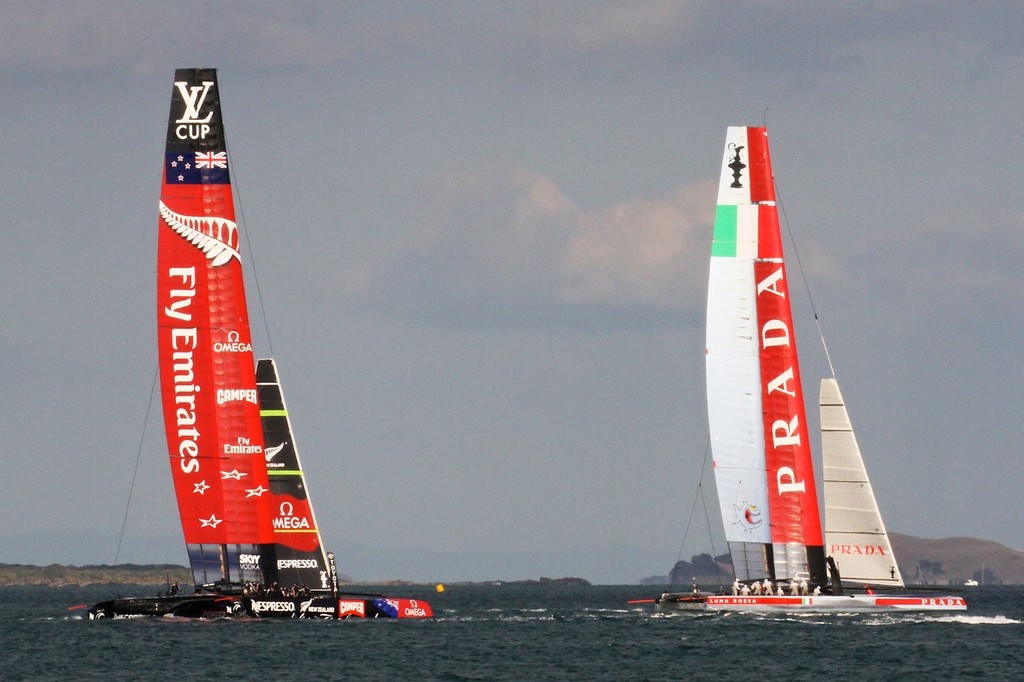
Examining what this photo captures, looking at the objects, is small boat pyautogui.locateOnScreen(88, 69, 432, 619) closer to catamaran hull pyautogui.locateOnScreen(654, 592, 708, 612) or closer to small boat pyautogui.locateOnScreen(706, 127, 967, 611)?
catamaran hull pyautogui.locateOnScreen(654, 592, 708, 612)

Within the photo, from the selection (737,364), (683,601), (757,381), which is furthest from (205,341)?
(683,601)

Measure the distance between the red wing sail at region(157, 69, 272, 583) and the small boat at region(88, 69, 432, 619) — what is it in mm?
37

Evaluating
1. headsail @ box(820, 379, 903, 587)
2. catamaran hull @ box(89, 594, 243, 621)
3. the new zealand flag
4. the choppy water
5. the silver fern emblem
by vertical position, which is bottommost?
the choppy water

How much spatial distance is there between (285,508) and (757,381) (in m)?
19.2

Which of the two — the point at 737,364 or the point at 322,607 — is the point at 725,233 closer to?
the point at 737,364

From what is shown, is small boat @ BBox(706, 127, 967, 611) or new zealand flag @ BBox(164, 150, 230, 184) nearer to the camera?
new zealand flag @ BBox(164, 150, 230, 184)

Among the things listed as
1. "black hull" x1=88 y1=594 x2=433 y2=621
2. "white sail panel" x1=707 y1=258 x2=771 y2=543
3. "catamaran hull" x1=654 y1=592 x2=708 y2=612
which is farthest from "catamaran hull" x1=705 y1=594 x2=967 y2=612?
"black hull" x1=88 y1=594 x2=433 y2=621

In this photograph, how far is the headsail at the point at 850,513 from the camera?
67438 millimetres

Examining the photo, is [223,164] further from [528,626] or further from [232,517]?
[528,626]

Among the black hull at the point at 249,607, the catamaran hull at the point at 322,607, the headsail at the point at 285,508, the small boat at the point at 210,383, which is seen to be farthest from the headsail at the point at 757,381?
the headsail at the point at 285,508

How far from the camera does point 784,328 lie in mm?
69500

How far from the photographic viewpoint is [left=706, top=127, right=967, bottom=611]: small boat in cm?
6944

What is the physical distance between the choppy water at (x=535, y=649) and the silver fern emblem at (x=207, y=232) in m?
13.5

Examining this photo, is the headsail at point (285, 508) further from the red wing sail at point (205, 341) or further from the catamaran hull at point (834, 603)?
the catamaran hull at point (834, 603)
